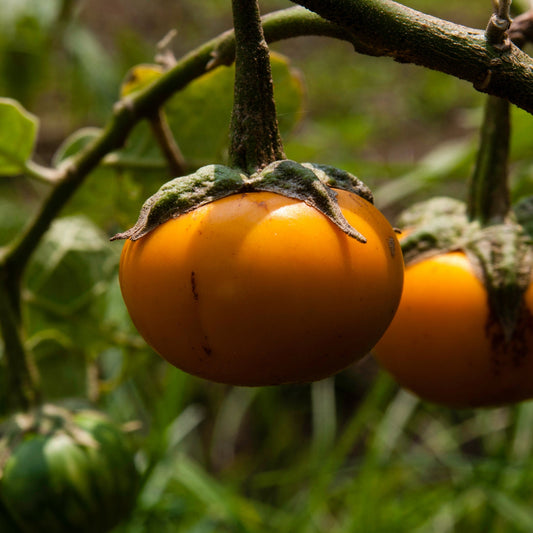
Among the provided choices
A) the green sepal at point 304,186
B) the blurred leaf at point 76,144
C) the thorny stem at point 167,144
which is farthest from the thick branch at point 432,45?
the blurred leaf at point 76,144

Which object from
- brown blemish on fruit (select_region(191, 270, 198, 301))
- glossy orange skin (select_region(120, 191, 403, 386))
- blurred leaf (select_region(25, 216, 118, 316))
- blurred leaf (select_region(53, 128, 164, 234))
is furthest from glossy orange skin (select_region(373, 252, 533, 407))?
blurred leaf (select_region(25, 216, 118, 316))

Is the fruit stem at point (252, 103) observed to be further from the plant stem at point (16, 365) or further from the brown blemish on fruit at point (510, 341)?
the plant stem at point (16, 365)

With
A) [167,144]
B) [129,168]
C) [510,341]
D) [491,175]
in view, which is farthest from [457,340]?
[129,168]

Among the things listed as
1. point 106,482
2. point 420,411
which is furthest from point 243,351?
point 420,411

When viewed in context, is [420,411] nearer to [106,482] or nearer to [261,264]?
[106,482]

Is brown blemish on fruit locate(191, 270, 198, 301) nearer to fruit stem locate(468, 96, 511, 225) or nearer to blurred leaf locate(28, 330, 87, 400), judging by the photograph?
fruit stem locate(468, 96, 511, 225)
